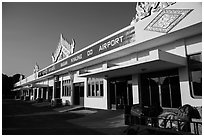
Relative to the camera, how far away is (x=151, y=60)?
652cm

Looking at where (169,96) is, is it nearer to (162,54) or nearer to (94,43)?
(162,54)

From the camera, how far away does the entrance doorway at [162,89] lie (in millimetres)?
8048

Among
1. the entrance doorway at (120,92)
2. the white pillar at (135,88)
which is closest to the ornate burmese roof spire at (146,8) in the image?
the white pillar at (135,88)

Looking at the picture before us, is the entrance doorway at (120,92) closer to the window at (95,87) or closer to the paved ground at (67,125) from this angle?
the window at (95,87)

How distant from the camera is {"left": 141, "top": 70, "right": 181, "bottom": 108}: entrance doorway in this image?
8.05 metres

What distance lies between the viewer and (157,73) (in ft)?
29.6

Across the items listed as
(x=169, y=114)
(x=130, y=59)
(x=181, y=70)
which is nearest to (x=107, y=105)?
(x=130, y=59)

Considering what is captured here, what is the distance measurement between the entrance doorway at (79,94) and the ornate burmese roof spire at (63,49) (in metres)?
3.80

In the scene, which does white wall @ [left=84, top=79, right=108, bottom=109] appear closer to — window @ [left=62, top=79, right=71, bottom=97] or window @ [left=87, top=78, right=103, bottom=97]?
window @ [left=87, top=78, right=103, bottom=97]

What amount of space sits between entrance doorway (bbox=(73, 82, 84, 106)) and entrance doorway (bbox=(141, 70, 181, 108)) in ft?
24.1

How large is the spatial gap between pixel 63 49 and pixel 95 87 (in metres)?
8.77

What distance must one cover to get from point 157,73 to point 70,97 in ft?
35.0

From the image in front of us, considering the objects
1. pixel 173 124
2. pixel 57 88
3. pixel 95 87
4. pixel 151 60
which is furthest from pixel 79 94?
pixel 173 124

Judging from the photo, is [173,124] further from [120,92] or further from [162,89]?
[120,92]
